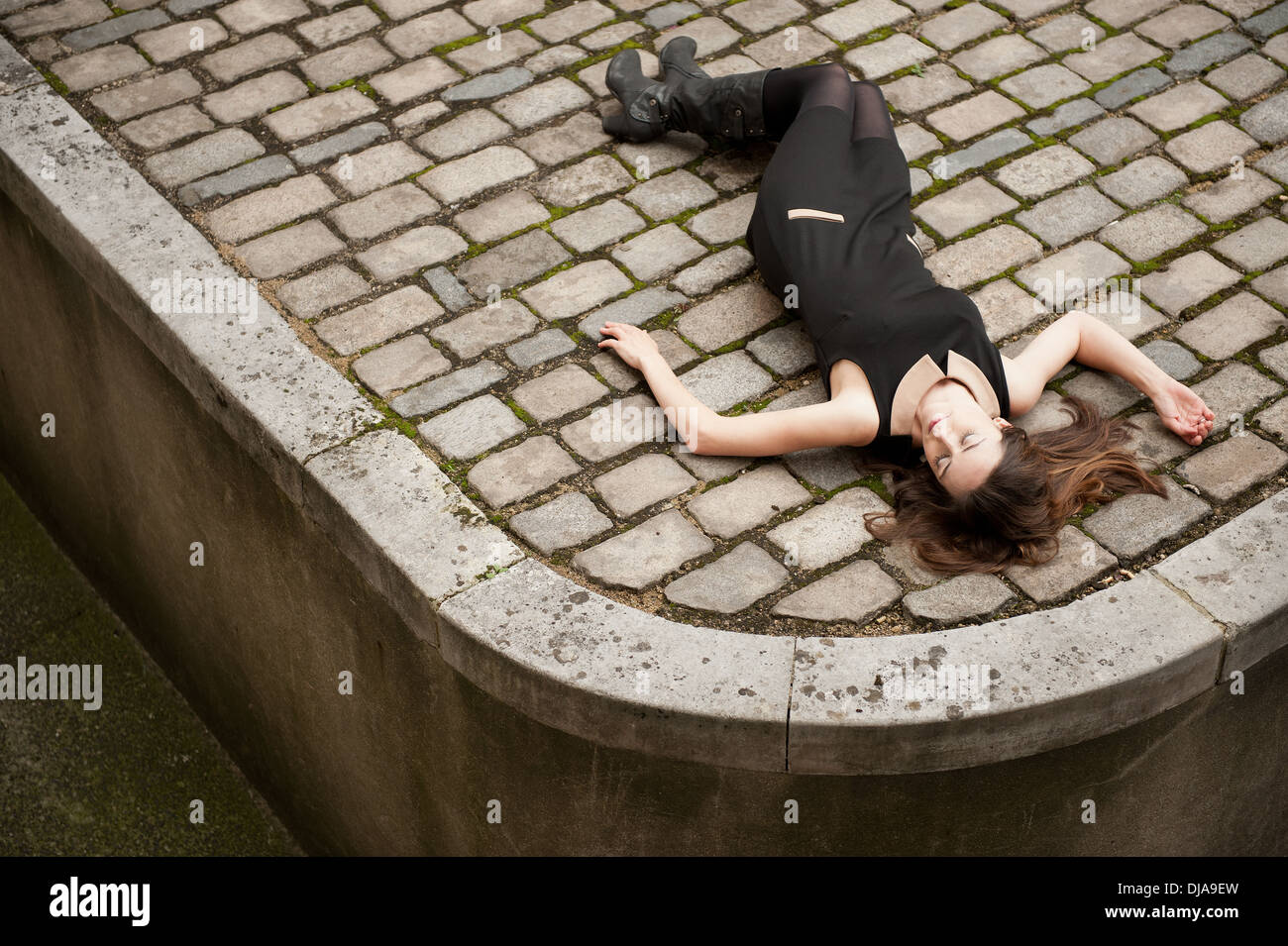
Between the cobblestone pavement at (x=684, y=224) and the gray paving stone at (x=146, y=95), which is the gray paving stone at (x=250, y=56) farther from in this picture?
the gray paving stone at (x=146, y=95)

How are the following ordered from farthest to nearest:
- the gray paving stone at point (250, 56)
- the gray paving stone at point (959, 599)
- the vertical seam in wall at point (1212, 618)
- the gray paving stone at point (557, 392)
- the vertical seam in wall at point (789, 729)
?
the gray paving stone at point (250, 56), the gray paving stone at point (557, 392), the gray paving stone at point (959, 599), the vertical seam in wall at point (1212, 618), the vertical seam in wall at point (789, 729)

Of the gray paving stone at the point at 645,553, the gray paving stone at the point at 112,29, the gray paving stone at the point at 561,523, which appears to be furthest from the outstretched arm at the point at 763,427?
the gray paving stone at the point at 112,29

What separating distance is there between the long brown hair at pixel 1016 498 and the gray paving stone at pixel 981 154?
1.52m

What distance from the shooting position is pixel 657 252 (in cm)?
512

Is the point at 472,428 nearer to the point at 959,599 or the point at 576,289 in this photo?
the point at 576,289

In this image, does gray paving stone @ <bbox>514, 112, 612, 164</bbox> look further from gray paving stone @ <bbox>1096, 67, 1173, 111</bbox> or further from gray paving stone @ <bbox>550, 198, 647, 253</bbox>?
gray paving stone @ <bbox>1096, 67, 1173, 111</bbox>

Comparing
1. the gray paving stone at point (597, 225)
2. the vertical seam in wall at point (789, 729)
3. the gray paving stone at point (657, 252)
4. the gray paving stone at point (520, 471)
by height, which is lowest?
the vertical seam in wall at point (789, 729)

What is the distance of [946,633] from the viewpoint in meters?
3.74

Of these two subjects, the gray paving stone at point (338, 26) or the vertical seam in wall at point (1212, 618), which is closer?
the vertical seam in wall at point (1212, 618)

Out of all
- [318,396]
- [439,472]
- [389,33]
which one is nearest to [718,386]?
[439,472]

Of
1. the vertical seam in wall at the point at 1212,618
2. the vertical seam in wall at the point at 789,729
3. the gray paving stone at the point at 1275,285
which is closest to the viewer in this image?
the vertical seam in wall at the point at 789,729

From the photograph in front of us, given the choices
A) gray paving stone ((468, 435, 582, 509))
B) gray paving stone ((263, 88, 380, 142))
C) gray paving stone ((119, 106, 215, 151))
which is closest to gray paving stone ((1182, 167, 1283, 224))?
gray paving stone ((468, 435, 582, 509))

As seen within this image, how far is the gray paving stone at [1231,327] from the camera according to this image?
4.74 m

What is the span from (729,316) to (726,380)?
1.15 ft
